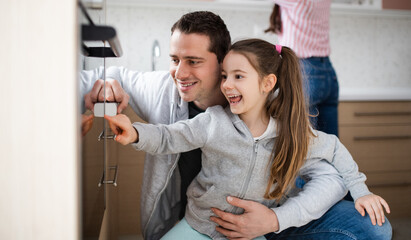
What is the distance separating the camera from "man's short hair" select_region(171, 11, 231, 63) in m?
1.31

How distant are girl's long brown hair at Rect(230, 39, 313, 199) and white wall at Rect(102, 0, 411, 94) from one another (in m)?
1.55

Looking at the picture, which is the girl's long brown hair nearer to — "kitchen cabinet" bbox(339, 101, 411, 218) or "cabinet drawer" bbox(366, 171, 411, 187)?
A: "kitchen cabinet" bbox(339, 101, 411, 218)

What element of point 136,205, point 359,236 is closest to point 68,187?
point 359,236

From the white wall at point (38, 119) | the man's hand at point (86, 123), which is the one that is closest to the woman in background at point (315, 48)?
the man's hand at point (86, 123)

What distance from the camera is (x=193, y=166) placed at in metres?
1.33

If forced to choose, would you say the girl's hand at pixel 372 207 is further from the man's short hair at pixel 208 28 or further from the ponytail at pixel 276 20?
the ponytail at pixel 276 20

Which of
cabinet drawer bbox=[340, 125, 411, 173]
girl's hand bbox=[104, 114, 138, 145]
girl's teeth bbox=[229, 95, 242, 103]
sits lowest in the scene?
cabinet drawer bbox=[340, 125, 411, 173]

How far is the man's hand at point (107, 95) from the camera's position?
0.76 m

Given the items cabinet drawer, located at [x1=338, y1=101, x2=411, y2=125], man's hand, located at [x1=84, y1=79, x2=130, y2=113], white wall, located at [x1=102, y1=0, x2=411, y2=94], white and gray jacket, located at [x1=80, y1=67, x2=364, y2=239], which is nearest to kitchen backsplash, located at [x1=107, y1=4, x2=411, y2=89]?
white wall, located at [x1=102, y1=0, x2=411, y2=94]

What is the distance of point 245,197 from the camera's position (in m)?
1.13

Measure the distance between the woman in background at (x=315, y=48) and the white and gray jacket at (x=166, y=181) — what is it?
53cm

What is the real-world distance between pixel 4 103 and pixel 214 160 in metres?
0.68

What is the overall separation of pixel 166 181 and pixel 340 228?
1.78 ft

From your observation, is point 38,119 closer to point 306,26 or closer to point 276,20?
point 306,26
